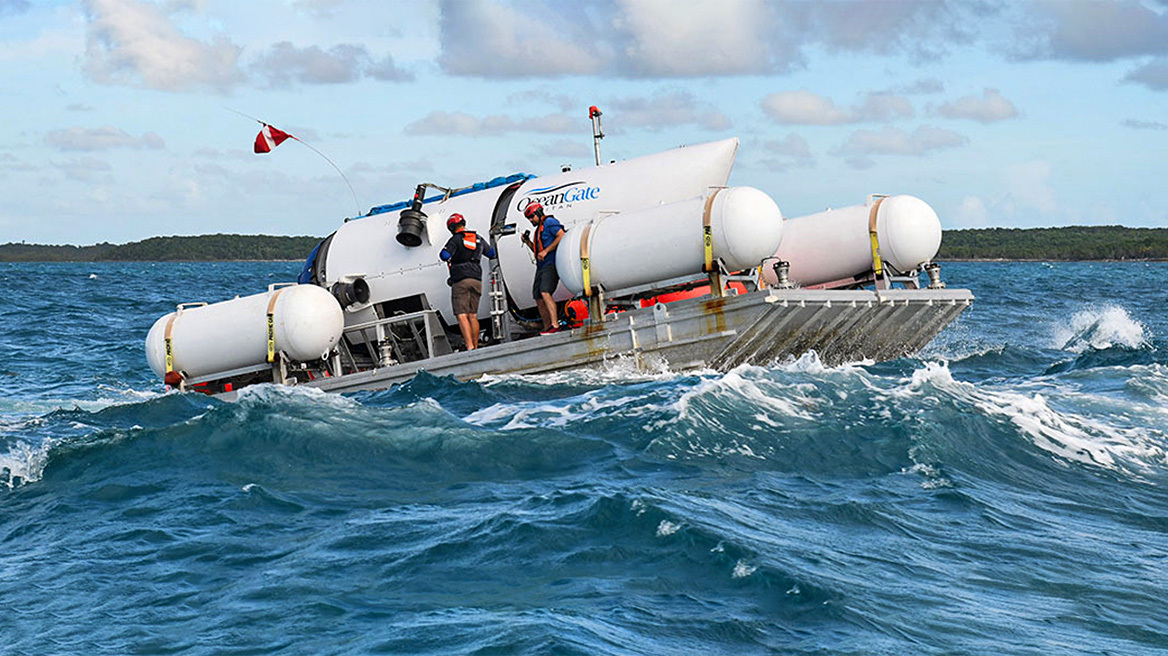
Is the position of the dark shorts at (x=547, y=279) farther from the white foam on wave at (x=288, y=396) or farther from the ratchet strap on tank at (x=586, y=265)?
the white foam on wave at (x=288, y=396)

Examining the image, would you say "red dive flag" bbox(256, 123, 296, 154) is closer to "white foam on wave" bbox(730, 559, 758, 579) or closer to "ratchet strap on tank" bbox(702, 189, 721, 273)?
"ratchet strap on tank" bbox(702, 189, 721, 273)

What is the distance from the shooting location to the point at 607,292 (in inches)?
554

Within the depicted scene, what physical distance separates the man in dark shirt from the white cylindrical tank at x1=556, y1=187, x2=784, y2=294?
183 centimetres

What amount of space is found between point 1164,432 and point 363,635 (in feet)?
27.6

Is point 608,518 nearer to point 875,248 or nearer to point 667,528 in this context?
point 667,528

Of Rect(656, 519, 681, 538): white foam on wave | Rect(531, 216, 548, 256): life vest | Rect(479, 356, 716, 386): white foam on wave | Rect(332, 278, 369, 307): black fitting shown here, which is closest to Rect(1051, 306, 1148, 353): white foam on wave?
Rect(479, 356, 716, 386): white foam on wave

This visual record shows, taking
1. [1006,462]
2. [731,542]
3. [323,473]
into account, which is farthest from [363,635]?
[1006,462]

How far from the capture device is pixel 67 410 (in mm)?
15531

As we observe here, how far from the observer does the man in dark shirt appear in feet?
50.8

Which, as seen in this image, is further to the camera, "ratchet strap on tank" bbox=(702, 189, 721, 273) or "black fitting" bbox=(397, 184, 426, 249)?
"black fitting" bbox=(397, 184, 426, 249)

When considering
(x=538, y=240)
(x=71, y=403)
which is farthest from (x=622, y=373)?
(x=71, y=403)

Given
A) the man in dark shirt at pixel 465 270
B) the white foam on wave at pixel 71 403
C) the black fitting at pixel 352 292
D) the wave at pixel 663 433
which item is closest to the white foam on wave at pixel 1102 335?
the wave at pixel 663 433

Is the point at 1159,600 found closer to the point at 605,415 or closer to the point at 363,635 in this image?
the point at 363,635

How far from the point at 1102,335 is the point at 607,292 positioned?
416 inches
